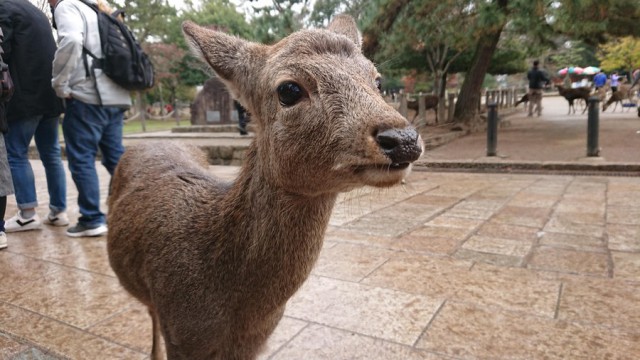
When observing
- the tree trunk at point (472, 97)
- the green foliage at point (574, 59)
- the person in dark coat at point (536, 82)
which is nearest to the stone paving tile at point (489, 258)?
the tree trunk at point (472, 97)

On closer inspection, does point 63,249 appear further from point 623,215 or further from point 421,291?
point 623,215

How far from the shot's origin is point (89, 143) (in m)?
4.25

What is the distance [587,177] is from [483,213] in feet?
10.9

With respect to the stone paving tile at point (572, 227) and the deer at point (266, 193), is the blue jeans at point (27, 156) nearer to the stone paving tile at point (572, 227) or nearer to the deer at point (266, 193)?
the deer at point (266, 193)

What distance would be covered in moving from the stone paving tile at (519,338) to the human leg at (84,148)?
344 cm

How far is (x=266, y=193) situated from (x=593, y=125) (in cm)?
853

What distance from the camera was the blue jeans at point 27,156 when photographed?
173 inches

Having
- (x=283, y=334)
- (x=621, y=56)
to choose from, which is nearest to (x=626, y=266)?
(x=283, y=334)

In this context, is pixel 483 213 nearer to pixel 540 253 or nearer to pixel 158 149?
pixel 540 253

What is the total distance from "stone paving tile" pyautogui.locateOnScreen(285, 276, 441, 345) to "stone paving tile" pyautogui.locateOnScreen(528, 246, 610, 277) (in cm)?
122

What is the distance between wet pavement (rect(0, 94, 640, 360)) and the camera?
2451 mm

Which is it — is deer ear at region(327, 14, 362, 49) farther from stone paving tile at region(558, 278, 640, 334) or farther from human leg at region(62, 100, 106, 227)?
human leg at region(62, 100, 106, 227)

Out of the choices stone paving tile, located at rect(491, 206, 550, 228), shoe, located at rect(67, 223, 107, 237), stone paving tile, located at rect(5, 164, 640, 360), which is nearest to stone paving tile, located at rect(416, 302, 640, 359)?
stone paving tile, located at rect(5, 164, 640, 360)

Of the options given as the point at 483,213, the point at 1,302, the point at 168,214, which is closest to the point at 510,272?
the point at 483,213
